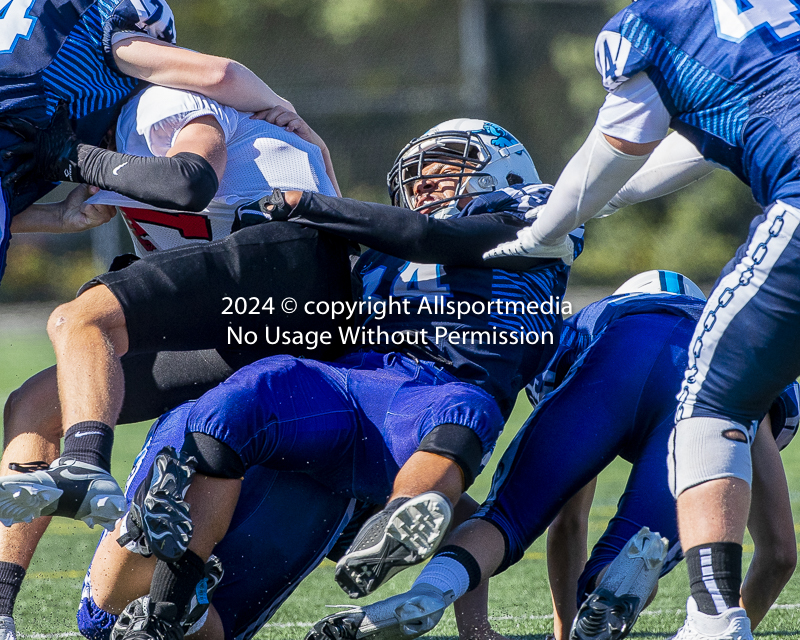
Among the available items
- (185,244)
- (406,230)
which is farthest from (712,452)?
(185,244)

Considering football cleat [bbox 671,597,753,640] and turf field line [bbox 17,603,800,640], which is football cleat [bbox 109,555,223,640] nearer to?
turf field line [bbox 17,603,800,640]

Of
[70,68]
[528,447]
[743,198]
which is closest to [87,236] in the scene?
[743,198]

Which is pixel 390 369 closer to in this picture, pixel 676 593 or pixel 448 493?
pixel 448 493

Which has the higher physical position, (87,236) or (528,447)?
(528,447)

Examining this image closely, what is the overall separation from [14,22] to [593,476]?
2.02m

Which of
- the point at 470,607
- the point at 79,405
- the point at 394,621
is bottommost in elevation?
the point at 470,607

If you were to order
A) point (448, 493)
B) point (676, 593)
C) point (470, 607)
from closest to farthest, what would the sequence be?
point (448, 493), point (470, 607), point (676, 593)

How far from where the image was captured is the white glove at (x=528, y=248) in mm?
2578

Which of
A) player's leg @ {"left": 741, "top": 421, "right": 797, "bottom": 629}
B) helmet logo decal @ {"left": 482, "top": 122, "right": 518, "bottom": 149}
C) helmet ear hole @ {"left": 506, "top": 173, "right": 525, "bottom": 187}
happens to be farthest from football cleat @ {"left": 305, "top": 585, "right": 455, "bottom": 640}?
helmet logo decal @ {"left": 482, "top": 122, "right": 518, "bottom": 149}

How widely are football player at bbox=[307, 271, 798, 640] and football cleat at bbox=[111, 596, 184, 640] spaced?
0.31 metres

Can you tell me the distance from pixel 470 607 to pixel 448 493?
702 mm

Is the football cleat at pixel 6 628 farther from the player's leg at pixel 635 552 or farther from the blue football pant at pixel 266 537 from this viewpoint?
the player's leg at pixel 635 552

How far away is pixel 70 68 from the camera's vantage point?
300 centimetres

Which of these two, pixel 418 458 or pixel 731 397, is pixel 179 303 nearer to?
pixel 418 458
